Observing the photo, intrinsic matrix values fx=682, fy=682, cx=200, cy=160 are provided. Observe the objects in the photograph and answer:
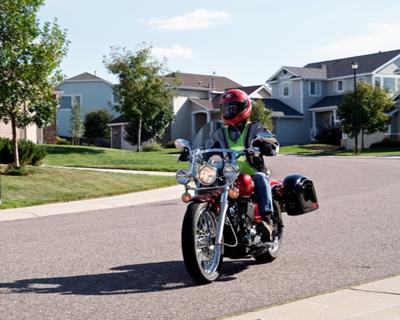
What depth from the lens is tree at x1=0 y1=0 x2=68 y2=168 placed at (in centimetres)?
2153

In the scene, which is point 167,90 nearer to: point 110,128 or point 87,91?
point 110,128

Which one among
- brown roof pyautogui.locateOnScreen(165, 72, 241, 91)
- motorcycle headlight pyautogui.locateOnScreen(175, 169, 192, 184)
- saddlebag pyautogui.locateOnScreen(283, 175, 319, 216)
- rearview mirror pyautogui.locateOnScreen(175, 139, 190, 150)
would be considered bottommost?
saddlebag pyautogui.locateOnScreen(283, 175, 319, 216)

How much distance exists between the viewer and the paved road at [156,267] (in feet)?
19.8

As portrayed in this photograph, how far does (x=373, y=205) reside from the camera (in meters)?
13.7

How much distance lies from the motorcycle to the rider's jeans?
0.07 metres

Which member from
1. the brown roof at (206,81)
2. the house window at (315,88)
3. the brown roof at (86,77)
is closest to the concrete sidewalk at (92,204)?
the house window at (315,88)

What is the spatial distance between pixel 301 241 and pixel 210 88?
5868 cm

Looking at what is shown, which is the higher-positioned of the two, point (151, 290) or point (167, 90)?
point (167, 90)

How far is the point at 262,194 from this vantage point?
24.0 ft

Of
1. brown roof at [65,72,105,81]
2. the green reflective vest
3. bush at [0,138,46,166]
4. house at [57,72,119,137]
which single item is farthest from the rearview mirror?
brown roof at [65,72,105,81]

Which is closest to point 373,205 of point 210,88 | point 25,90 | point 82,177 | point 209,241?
point 209,241

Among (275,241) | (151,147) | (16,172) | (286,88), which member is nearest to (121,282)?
(275,241)

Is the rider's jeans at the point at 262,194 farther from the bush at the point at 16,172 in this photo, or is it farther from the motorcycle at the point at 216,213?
the bush at the point at 16,172

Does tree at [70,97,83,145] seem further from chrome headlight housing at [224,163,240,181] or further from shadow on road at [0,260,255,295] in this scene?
chrome headlight housing at [224,163,240,181]
